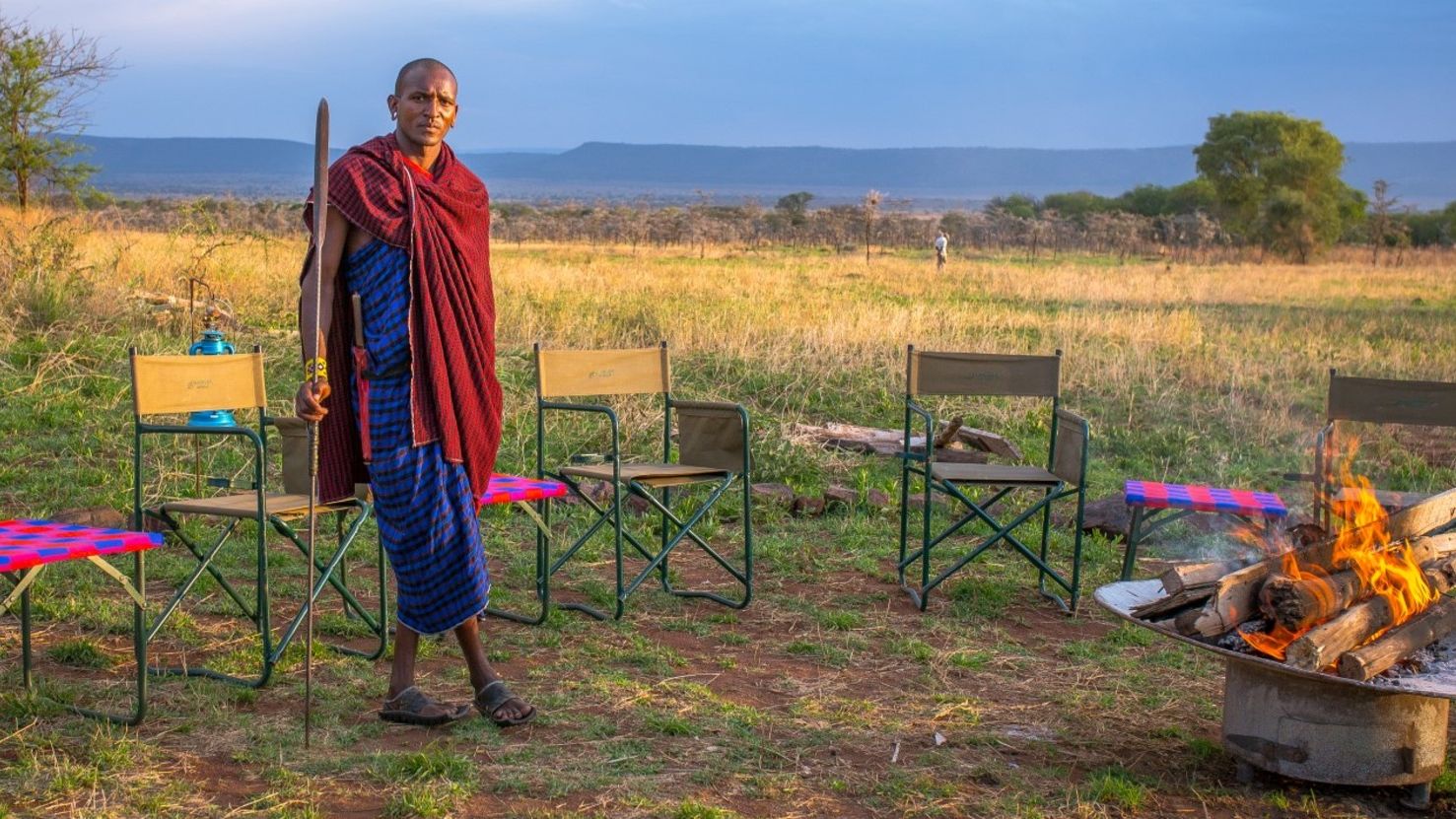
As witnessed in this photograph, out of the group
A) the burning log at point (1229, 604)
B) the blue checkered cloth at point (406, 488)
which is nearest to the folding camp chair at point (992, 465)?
the burning log at point (1229, 604)

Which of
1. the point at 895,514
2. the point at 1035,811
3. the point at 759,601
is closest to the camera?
the point at 1035,811

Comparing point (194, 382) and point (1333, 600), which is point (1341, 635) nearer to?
point (1333, 600)

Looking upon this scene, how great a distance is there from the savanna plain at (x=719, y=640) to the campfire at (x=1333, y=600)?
384 mm

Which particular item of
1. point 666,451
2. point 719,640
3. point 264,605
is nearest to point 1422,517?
point 719,640

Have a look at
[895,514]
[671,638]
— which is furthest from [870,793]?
[895,514]

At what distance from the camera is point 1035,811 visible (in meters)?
3.24

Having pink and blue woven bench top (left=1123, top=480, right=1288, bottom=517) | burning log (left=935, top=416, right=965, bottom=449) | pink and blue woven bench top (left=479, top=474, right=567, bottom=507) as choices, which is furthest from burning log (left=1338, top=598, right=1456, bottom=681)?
burning log (left=935, top=416, right=965, bottom=449)

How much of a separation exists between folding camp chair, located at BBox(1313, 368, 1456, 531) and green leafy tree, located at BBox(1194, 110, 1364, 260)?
3452 centimetres

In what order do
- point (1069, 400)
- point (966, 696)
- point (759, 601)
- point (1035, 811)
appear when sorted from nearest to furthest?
point (1035, 811) < point (966, 696) < point (759, 601) < point (1069, 400)

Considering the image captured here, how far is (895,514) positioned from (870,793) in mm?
3383

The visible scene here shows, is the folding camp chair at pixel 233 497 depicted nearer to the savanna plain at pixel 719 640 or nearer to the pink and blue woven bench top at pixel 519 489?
the savanna plain at pixel 719 640

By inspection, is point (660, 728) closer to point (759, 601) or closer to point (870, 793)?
point (870, 793)

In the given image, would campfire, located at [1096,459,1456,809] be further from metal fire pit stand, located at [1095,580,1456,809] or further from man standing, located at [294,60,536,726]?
man standing, located at [294,60,536,726]

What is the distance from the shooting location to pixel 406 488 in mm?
3725
